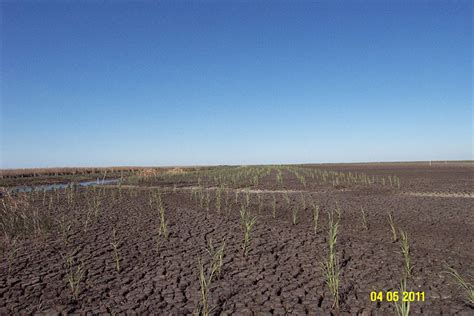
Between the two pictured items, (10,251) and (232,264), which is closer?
(232,264)

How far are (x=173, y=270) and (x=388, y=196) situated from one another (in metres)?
9.94

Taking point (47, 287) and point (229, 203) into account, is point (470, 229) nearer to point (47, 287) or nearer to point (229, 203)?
point (229, 203)

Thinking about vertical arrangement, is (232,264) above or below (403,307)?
below

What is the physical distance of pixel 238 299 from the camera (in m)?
3.80

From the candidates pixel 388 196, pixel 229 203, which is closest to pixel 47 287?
pixel 229 203
